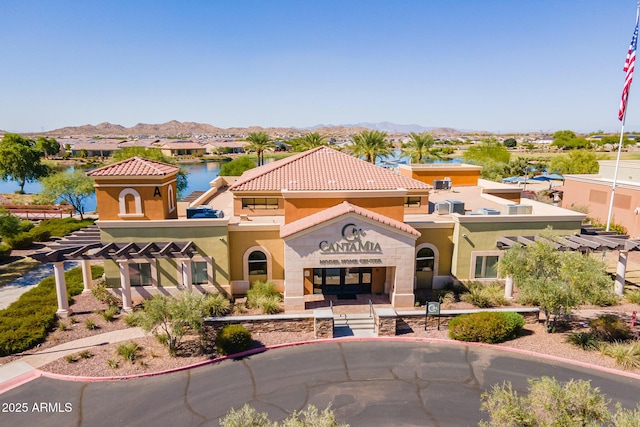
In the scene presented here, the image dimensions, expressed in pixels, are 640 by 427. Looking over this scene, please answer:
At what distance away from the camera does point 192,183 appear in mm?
97375

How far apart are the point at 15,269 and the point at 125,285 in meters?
15.1

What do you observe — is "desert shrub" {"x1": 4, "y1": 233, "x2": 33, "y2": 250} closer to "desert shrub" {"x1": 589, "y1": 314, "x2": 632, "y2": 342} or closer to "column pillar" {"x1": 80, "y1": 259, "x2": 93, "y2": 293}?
"column pillar" {"x1": 80, "y1": 259, "x2": 93, "y2": 293}

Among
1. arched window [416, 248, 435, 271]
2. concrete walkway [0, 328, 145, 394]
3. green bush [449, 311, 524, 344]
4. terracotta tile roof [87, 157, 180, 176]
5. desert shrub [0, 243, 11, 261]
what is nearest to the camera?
concrete walkway [0, 328, 145, 394]

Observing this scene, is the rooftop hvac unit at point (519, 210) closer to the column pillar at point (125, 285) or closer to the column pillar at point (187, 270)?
the column pillar at point (187, 270)

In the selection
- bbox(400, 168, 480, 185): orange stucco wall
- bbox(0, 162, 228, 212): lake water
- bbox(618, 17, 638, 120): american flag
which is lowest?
bbox(0, 162, 228, 212): lake water

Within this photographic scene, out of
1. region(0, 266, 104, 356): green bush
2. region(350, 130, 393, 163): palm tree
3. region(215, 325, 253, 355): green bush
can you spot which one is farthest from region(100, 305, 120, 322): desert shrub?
region(350, 130, 393, 163): palm tree

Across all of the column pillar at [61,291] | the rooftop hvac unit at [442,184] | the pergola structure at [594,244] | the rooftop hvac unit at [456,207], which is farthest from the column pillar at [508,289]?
the column pillar at [61,291]

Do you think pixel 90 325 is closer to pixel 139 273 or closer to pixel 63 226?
pixel 139 273

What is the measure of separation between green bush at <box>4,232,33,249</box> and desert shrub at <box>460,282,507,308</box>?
3756 cm

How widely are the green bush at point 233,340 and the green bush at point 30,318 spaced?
29.9ft

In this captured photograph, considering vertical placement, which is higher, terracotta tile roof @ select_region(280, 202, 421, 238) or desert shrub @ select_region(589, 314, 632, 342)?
terracotta tile roof @ select_region(280, 202, 421, 238)

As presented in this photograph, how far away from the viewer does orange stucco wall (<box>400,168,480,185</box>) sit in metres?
38.7

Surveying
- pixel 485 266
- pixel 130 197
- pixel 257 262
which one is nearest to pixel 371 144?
pixel 485 266

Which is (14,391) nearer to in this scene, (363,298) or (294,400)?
(294,400)
